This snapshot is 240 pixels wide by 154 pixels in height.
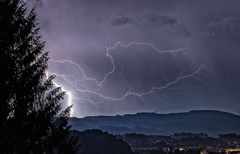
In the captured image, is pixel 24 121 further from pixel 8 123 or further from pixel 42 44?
pixel 42 44

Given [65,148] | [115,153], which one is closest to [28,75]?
[65,148]

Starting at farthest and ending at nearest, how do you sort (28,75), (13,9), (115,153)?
1. (115,153)
2. (28,75)
3. (13,9)

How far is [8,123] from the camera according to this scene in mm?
21250

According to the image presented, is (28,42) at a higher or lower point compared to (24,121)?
higher

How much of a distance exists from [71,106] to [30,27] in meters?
21.4

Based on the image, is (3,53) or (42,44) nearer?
(3,53)

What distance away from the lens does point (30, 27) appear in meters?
24.7

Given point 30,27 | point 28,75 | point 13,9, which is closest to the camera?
point 13,9

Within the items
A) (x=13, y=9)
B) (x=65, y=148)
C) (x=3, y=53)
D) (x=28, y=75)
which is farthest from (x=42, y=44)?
(x=65, y=148)

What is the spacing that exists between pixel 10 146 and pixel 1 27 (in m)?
5.43

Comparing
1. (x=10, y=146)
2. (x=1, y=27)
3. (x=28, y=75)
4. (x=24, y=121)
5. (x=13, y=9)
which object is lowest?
(x=10, y=146)

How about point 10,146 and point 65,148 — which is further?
point 65,148

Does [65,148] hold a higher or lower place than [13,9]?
lower

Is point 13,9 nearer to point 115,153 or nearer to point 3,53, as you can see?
point 3,53
